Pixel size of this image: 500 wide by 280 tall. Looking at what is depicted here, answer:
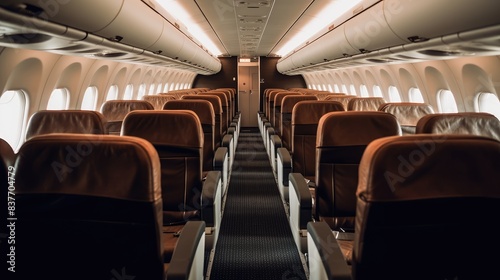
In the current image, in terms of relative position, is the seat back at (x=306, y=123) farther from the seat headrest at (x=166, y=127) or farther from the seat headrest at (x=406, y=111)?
the seat headrest at (x=166, y=127)

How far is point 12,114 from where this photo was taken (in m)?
4.61

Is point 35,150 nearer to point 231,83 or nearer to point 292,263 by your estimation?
point 292,263

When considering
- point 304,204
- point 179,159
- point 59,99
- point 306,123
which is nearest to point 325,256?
point 304,204

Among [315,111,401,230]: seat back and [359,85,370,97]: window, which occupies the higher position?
Answer: [359,85,370,97]: window

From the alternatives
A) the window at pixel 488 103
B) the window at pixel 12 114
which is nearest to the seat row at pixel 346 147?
the window at pixel 488 103

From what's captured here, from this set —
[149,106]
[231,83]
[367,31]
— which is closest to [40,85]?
[149,106]

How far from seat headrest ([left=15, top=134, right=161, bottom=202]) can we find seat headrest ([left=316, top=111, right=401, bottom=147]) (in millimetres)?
1649

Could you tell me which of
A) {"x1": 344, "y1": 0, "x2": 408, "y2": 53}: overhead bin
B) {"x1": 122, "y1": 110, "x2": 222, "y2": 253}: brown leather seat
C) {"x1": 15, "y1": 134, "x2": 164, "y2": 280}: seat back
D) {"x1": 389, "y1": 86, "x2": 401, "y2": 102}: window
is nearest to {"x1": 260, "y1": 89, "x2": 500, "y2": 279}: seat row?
{"x1": 122, "y1": 110, "x2": 222, "y2": 253}: brown leather seat

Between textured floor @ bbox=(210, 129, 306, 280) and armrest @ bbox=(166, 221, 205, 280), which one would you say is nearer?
armrest @ bbox=(166, 221, 205, 280)

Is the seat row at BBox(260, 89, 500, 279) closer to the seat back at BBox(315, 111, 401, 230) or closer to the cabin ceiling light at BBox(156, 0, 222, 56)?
the seat back at BBox(315, 111, 401, 230)

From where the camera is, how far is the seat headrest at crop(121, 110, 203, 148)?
2963mm

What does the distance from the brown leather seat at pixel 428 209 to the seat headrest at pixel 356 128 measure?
133 cm

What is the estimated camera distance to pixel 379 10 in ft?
12.1

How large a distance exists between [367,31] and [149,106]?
2.81 metres
